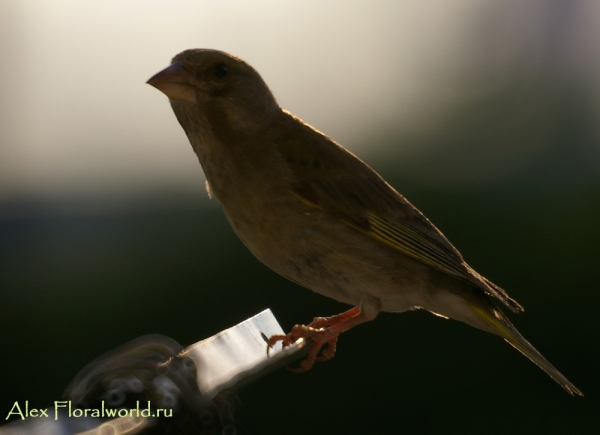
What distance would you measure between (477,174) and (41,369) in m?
4.84

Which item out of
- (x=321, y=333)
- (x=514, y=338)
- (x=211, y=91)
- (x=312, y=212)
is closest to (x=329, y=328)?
(x=321, y=333)

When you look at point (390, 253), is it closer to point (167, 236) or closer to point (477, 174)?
point (167, 236)

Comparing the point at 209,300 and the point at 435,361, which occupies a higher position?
the point at 209,300

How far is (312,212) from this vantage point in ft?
11.1

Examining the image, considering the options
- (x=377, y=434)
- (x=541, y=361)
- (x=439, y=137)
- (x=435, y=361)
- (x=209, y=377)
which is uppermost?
(x=439, y=137)

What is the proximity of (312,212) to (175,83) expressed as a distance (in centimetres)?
76

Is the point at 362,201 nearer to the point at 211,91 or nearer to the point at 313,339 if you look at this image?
the point at 313,339

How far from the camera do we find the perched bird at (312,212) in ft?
10.8

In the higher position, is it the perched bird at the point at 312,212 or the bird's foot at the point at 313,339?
the perched bird at the point at 312,212

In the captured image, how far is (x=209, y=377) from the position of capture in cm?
208

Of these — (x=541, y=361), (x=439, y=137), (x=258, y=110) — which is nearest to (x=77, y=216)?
(x=439, y=137)

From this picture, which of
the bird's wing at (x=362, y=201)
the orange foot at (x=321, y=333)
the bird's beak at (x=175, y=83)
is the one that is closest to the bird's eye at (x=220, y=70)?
the bird's beak at (x=175, y=83)

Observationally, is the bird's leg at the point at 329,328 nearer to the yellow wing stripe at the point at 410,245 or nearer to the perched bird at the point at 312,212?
the perched bird at the point at 312,212

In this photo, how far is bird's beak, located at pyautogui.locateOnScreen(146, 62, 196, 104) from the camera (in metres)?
3.14
